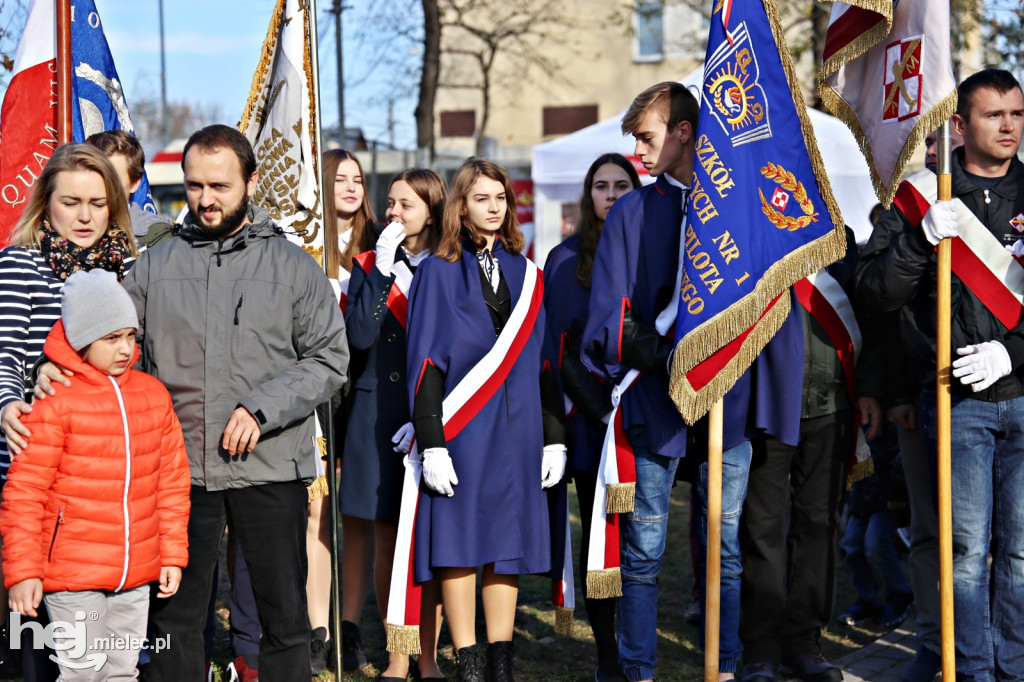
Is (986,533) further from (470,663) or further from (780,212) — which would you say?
(470,663)

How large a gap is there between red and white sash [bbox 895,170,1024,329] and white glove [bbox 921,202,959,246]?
13 cm

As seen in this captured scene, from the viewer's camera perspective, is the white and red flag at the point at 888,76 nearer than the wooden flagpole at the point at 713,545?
No

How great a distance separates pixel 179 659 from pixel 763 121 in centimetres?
278

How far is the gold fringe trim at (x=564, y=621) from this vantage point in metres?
4.68

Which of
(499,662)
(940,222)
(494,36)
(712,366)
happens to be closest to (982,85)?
(940,222)

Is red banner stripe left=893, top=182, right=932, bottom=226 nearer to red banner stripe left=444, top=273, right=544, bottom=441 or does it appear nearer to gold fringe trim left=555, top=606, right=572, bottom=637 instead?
red banner stripe left=444, top=273, right=544, bottom=441

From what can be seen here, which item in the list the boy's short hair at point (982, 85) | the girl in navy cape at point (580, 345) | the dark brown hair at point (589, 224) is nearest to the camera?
the boy's short hair at point (982, 85)

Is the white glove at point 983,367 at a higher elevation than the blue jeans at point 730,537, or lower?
higher

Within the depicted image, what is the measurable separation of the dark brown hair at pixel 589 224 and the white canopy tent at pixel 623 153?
5.50 metres

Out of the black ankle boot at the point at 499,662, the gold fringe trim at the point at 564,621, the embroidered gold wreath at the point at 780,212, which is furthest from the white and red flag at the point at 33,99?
the embroidered gold wreath at the point at 780,212

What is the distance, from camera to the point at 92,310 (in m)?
3.47

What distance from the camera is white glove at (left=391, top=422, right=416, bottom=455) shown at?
4684 mm

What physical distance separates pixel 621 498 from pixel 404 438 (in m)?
0.98

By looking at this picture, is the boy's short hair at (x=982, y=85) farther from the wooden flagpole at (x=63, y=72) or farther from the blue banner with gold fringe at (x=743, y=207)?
the wooden flagpole at (x=63, y=72)
